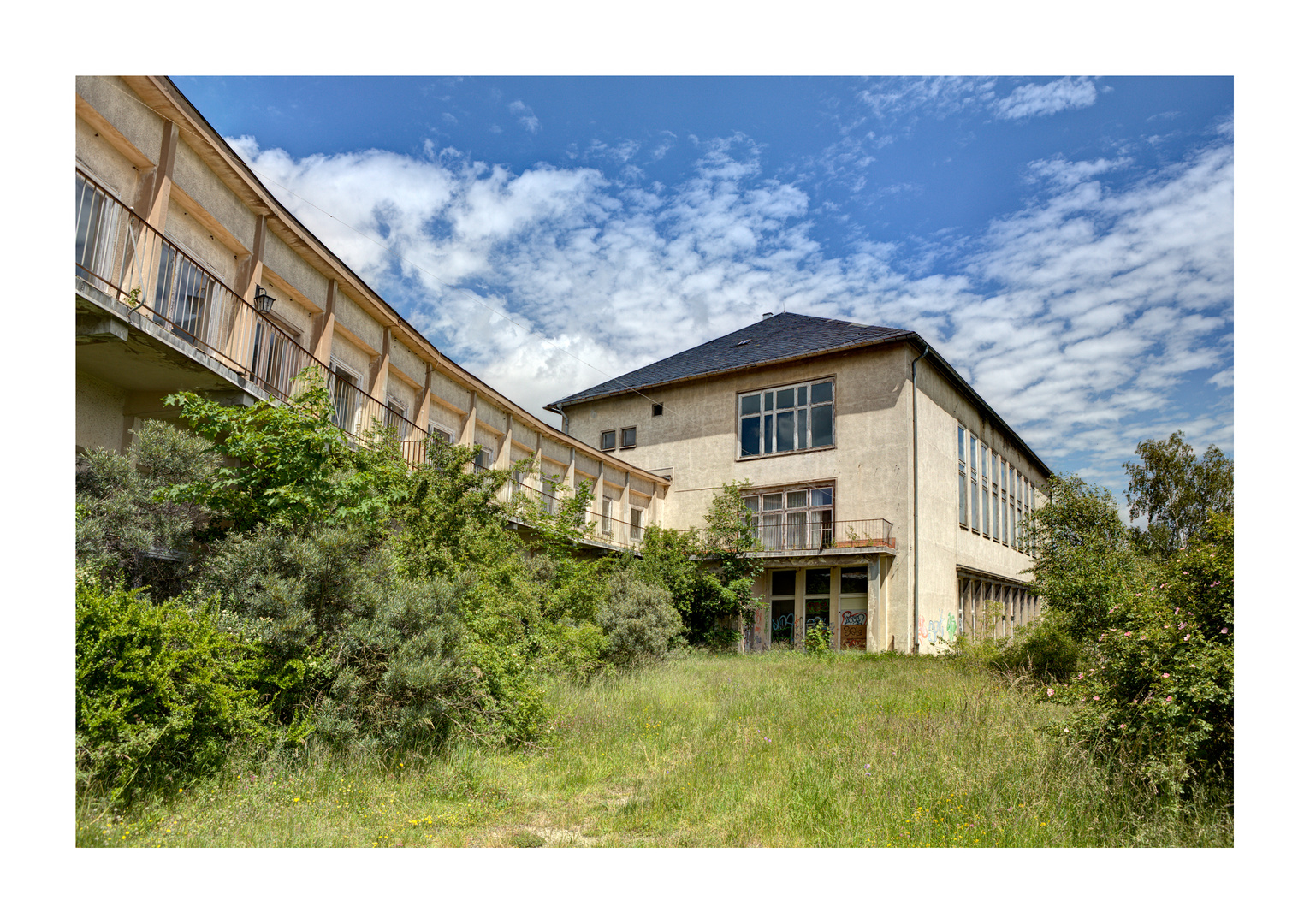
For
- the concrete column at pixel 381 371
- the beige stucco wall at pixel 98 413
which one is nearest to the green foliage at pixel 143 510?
the beige stucco wall at pixel 98 413

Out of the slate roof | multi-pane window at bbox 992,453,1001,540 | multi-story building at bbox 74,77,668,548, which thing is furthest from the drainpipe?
multi-story building at bbox 74,77,668,548

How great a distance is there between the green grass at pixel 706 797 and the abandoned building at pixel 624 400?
482 cm

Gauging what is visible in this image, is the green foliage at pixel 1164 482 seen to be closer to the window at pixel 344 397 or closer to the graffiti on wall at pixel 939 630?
the graffiti on wall at pixel 939 630

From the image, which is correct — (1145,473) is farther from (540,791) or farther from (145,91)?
(145,91)

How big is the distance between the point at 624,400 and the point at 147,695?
2333 centimetres

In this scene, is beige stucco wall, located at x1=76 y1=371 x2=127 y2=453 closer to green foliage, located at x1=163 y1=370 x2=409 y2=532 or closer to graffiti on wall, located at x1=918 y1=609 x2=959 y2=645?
green foliage, located at x1=163 y1=370 x2=409 y2=532

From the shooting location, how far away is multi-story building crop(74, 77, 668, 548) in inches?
306

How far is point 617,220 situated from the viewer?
8.55 meters

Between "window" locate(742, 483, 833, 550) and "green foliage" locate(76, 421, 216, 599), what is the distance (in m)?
17.4

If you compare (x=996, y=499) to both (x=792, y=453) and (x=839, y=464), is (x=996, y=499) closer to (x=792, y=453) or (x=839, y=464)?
(x=839, y=464)

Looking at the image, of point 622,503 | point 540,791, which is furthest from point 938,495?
point 540,791

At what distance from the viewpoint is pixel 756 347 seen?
26250 millimetres

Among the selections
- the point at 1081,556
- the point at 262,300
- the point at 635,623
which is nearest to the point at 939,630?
the point at 1081,556

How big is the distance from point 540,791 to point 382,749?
1.44m
